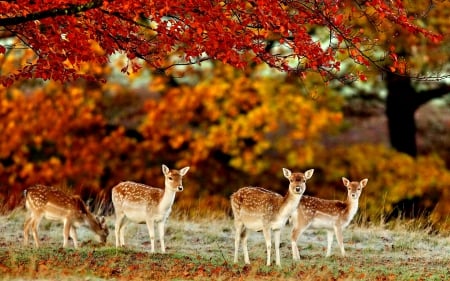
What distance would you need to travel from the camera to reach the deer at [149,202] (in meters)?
14.4

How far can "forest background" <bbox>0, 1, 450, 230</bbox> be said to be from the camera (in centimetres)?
2594

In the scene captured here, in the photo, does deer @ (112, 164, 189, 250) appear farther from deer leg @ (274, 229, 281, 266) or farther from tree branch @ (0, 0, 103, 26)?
tree branch @ (0, 0, 103, 26)

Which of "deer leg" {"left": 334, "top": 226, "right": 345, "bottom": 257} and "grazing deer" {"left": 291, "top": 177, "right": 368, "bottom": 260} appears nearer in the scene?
"grazing deer" {"left": 291, "top": 177, "right": 368, "bottom": 260}

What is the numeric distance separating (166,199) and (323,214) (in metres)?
2.49

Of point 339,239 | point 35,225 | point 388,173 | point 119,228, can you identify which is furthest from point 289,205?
A: point 388,173

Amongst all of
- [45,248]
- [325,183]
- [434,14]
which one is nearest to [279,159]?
[325,183]

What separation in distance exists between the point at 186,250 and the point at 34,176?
12784 millimetres

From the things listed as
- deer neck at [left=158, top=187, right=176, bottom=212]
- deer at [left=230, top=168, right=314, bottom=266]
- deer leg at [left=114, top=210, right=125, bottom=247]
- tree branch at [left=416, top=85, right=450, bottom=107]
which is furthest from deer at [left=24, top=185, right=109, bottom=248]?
tree branch at [left=416, top=85, right=450, bottom=107]

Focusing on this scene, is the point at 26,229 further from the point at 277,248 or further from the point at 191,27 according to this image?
the point at 191,27

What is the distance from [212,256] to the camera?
15.0 m

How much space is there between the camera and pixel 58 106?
92.0 ft

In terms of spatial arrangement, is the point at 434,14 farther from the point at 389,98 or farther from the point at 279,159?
the point at 279,159

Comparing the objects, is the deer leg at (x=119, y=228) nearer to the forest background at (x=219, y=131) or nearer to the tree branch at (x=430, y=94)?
the forest background at (x=219, y=131)

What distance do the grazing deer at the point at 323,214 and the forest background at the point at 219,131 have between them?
33.7 feet
